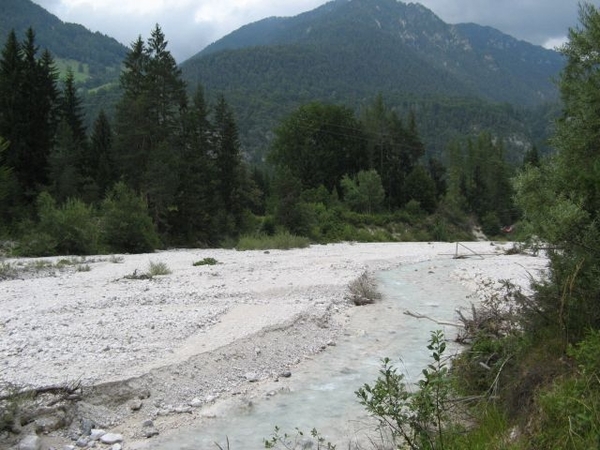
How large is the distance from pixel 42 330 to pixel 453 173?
88774mm

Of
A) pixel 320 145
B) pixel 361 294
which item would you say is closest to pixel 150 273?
pixel 361 294

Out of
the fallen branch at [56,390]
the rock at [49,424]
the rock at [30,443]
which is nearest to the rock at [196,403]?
the fallen branch at [56,390]

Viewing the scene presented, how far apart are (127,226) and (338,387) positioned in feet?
72.3

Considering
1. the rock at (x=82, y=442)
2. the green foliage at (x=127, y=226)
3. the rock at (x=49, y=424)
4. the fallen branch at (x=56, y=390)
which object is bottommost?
the green foliage at (x=127, y=226)

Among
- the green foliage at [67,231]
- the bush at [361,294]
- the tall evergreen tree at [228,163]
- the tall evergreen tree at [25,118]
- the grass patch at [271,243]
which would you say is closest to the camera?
the bush at [361,294]

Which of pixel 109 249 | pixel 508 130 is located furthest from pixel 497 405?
pixel 508 130

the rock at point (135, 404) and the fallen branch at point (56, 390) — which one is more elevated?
the fallen branch at point (56, 390)

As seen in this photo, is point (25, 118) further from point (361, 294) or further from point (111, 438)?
point (111, 438)

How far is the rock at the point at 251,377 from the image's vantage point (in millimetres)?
8513

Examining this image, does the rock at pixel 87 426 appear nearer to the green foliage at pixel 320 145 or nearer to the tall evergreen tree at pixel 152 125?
the tall evergreen tree at pixel 152 125

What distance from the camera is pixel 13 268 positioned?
17500mm

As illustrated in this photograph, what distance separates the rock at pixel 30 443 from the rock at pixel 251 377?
3.34 meters

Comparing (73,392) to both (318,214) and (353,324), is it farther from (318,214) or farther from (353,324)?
(318,214)

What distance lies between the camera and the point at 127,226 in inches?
1092
